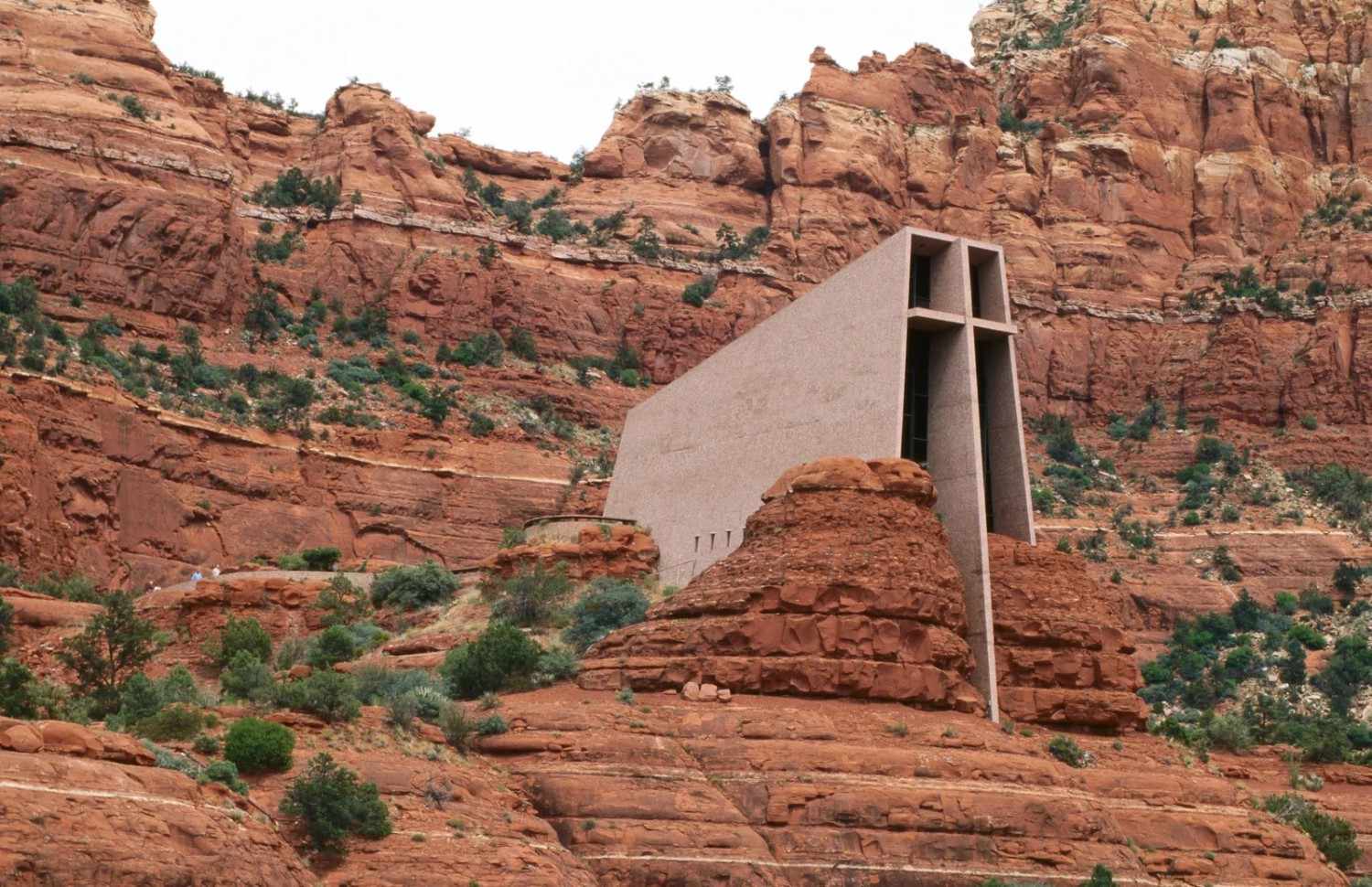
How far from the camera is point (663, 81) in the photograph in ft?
335

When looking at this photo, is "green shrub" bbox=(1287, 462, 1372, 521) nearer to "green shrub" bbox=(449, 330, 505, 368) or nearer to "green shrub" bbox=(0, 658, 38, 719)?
"green shrub" bbox=(449, 330, 505, 368)

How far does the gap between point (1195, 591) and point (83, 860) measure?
58.8 meters

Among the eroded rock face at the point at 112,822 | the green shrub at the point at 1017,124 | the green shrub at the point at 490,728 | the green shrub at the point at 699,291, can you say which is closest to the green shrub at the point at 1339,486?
the green shrub at the point at 1017,124

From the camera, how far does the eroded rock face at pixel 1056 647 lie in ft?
140

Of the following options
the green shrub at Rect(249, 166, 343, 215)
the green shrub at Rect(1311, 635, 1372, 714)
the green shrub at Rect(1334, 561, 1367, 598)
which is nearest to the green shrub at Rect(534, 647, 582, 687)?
the green shrub at Rect(1311, 635, 1372, 714)

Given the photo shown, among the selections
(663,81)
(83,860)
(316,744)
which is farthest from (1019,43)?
(83,860)

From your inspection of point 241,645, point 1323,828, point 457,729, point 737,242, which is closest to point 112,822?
point 457,729

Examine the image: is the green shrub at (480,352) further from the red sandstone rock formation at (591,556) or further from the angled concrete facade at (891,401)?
the angled concrete facade at (891,401)

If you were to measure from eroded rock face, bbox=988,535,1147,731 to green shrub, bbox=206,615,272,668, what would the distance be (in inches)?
648

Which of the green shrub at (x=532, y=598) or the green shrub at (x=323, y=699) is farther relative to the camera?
the green shrub at (x=532, y=598)

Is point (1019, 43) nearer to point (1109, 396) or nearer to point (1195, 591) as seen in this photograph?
point (1109, 396)

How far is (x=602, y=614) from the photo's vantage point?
1758 inches

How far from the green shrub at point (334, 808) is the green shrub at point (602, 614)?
1344 centimetres

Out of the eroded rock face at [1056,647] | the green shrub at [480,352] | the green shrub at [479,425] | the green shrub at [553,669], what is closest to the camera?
the green shrub at [553,669]
